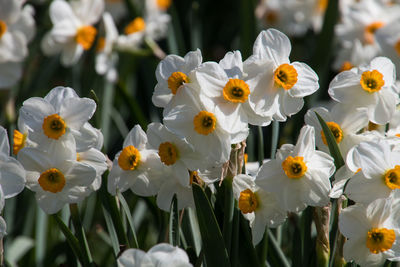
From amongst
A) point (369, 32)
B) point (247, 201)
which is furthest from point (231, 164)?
point (369, 32)

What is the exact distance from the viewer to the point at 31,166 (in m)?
1.01

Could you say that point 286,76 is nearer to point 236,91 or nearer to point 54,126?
point 236,91

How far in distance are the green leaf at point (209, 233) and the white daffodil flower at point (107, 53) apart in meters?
1.20

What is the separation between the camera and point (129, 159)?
1059mm

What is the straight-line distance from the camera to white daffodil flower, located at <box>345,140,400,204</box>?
95 centimetres

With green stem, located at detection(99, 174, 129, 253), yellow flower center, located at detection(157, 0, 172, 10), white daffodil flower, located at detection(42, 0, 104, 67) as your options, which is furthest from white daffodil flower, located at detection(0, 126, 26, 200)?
yellow flower center, located at detection(157, 0, 172, 10)

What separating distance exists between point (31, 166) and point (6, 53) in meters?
0.94

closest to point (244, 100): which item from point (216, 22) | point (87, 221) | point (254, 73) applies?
point (254, 73)

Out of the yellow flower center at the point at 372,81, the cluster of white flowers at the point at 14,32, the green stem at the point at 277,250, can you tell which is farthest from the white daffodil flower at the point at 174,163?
the cluster of white flowers at the point at 14,32

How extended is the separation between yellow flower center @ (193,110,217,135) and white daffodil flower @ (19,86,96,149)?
0.65 feet

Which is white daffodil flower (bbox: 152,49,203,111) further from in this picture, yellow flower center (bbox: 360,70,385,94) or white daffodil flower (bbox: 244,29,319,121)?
yellow flower center (bbox: 360,70,385,94)

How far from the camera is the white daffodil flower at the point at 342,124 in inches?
41.0

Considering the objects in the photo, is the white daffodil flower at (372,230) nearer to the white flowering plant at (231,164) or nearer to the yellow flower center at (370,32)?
the white flowering plant at (231,164)

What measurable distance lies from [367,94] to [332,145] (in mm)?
124
